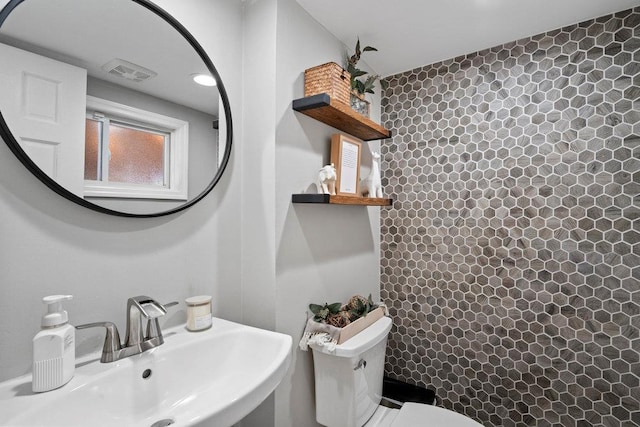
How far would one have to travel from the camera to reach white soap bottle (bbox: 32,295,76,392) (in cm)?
72

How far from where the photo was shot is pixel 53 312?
76 cm

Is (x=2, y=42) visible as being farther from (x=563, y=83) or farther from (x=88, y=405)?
(x=563, y=83)

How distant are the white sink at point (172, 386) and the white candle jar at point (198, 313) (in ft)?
0.08

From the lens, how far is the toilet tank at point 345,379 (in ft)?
4.26

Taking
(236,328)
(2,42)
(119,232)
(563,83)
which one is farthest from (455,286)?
(2,42)

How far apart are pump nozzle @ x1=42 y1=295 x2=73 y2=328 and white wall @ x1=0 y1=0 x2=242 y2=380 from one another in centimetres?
11

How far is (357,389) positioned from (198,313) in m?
0.75

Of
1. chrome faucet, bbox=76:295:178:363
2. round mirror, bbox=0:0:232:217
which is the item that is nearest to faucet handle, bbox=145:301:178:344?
chrome faucet, bbox=76:295:178:363

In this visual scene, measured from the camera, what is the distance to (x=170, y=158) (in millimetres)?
1115

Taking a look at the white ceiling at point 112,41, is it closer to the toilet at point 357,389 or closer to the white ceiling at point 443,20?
the white ceiling at point 443,20

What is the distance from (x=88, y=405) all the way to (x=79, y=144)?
0.68 metres

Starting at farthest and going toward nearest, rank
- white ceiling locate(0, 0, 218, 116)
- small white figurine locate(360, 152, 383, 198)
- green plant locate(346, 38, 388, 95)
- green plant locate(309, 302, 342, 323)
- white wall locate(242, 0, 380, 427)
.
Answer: small white figurine locate(360, 152, 383, 198)
green plant locate(346, 38, 388, 95)
green plant locate(309, 302, 342, 323)
white wall locate(242, 0, 380, 427)
white ceiling locate(0, 0, 218, 116)

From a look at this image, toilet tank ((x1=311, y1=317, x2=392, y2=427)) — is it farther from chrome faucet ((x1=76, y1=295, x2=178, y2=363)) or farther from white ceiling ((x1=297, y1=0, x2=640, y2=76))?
white ceiling ((x1=297, y1=0, x2=640, y2=76))

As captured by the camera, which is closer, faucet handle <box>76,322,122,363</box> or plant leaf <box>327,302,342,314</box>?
faucet handle <box>76,322,122,363</box>
